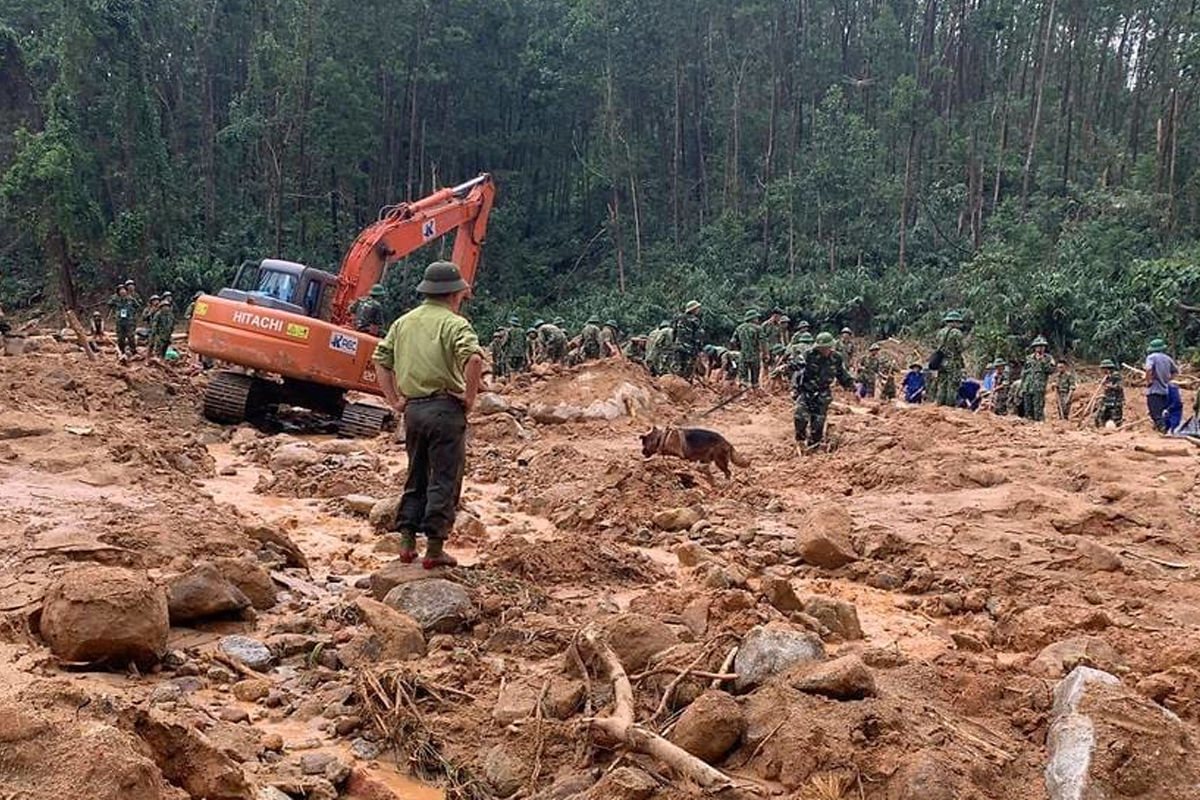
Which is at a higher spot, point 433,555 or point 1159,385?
point 1159,385

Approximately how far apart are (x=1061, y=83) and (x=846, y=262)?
1141cm

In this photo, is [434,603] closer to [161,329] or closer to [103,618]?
[103,618]

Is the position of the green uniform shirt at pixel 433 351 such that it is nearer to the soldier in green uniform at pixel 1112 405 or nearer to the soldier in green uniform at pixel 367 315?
the soldier in green uniform at pixel 367 315

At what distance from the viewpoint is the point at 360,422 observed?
1260 centimetres

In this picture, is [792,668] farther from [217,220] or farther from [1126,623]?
[217,220]

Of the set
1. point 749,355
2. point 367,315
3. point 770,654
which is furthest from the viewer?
point 749,355

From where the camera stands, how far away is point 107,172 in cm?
3198

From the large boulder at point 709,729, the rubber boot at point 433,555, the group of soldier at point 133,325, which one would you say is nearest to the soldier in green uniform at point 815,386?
the rubber boot at point 433,555

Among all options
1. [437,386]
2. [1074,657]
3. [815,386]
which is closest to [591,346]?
[815,386]

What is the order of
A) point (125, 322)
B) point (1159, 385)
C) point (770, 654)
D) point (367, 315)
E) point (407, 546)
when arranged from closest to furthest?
point (770, 654)
point (407, 546)
point (367, 315)
point (1159, 385)
point (125, 322)

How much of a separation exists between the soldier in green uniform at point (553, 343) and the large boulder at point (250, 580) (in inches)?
617

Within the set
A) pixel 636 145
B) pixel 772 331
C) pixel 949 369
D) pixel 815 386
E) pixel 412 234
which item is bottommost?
pixel 815 386

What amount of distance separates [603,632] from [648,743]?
821mm

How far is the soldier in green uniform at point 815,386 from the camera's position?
11656 mm
